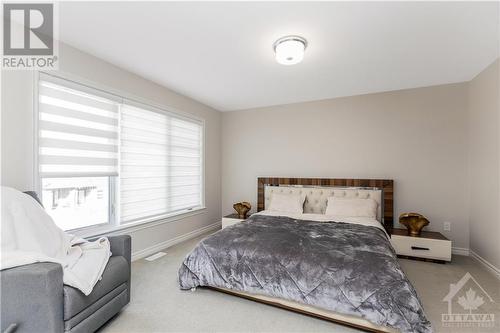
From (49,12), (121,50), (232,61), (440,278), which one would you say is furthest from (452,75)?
(49,12)

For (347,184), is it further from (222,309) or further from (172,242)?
(172,242)

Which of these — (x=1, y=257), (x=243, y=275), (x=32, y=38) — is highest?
(x=32, y=38)

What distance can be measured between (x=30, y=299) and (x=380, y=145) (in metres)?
4.35

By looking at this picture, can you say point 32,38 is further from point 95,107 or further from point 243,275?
point 243,275

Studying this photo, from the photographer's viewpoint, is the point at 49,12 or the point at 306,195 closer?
the point at 49,12

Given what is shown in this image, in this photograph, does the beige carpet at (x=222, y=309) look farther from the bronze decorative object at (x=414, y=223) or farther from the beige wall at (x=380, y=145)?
the beige wall at (x=380, y=145)

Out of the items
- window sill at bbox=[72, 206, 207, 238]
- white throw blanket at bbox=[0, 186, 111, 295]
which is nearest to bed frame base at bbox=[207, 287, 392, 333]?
white throw blanket at bbox=[0, 186, 111, 295]

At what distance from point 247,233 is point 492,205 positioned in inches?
117

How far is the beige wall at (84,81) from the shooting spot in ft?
6.45

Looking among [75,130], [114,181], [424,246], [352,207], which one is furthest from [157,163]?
[424,246]

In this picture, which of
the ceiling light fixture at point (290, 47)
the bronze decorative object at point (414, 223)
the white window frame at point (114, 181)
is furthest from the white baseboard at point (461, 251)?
the white window frame at point (114, 181)

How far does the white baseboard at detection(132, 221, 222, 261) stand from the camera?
3.13 meters

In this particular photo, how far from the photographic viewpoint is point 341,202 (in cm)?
353

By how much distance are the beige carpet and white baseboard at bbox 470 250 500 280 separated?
6 cm
